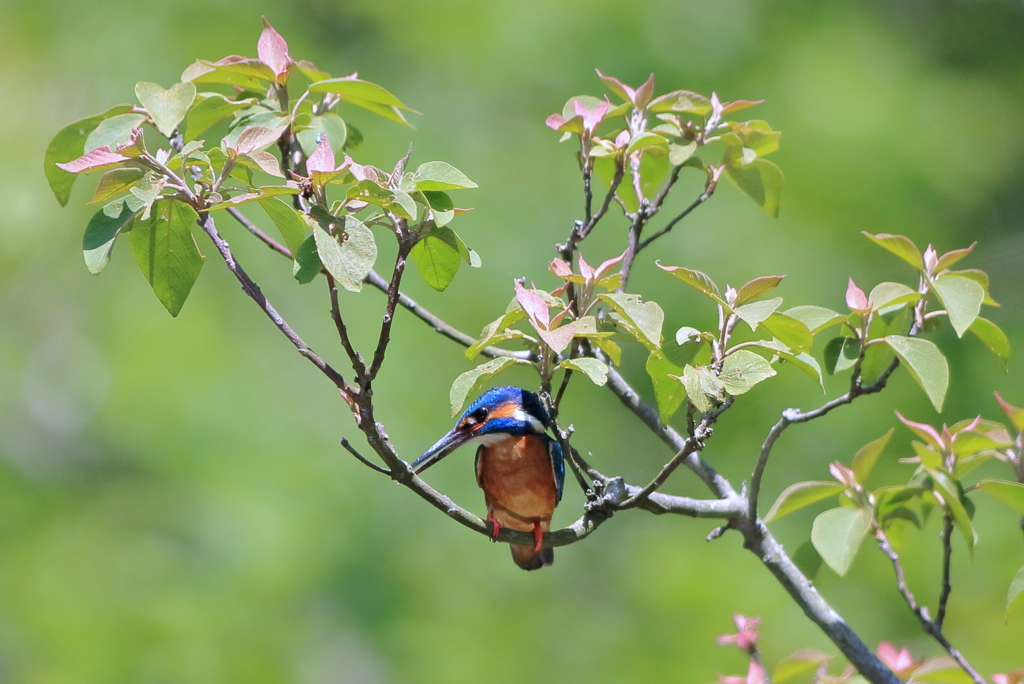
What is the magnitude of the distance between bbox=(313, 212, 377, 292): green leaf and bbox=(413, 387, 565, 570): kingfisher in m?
1.10

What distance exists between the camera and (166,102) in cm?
157

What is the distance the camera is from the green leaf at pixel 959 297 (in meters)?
1.45

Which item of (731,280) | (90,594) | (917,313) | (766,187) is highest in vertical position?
(731,280)

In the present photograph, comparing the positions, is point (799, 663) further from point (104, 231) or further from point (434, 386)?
point (434, 386)

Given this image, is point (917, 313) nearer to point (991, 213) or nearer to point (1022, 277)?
point (1022, 277)

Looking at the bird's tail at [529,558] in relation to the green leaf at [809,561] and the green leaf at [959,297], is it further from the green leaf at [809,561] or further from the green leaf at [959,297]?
the green leaf at [959,297]

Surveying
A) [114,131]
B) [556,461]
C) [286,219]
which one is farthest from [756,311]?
[556,461]

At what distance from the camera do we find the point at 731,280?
16.3 ft

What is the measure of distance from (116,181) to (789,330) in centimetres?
103

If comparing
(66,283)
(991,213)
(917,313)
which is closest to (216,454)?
(66,283)

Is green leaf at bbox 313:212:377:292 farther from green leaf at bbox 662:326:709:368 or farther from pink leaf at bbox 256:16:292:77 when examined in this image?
pink leaf at bbox 256:16:292:77

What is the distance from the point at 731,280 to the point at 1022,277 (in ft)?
5.54

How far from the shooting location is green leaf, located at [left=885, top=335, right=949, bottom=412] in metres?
1.45

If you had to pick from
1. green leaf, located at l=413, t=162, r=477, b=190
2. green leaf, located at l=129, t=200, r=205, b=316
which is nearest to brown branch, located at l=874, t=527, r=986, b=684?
green leaf, located at l=413, t=162, r=477, b=190
